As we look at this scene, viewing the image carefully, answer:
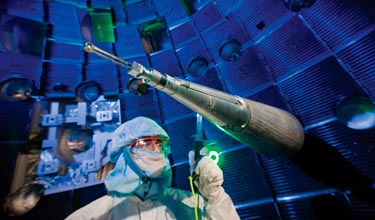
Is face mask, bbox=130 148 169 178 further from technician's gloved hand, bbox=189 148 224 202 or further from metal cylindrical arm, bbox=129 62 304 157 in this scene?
metal cylindrical arm, bbox=129 62 304 157

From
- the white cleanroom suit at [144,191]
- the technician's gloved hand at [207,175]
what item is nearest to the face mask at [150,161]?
the white cleanroom suit at [144,191]

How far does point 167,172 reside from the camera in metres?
2.39

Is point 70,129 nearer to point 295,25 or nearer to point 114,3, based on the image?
point 114,3

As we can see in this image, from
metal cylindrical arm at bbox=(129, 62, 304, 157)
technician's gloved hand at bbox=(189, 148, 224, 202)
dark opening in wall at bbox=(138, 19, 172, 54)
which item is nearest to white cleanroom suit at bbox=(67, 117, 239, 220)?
technician's gloved hand at bbox=(189, 148, 224, 202)

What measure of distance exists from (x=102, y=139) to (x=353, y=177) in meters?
3.32

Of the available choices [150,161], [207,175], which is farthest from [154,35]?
[207,175]

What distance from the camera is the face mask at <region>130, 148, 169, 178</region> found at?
2207 millimetres

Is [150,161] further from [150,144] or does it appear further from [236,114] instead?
[236,114]

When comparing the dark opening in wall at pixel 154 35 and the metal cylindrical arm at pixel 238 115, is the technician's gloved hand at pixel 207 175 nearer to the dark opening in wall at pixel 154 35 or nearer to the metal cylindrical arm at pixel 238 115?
the metal cylindrical arm at pixel 238 115

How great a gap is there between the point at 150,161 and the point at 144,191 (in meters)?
0.35

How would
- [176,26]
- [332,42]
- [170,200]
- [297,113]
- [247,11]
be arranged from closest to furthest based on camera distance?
[332,42], [297,113], [170,200], [247,11], [176,26]

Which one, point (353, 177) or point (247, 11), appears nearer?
point (353, 177)

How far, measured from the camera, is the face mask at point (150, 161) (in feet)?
7.24

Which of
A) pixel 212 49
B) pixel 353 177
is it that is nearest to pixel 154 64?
pixel 212 49
